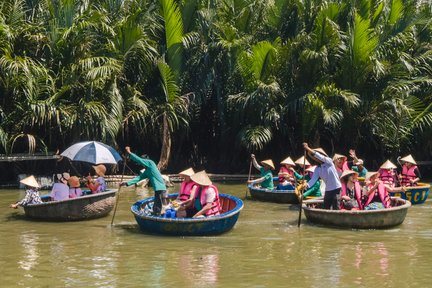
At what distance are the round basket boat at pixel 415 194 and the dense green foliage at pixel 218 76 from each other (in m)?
5.49

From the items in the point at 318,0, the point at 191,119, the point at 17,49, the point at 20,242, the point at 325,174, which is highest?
the point at 318,0

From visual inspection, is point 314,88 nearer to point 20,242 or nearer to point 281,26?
point 281,26

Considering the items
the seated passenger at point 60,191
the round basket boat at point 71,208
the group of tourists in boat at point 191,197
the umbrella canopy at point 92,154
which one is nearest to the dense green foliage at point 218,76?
the umbrella canopy at point 92,154

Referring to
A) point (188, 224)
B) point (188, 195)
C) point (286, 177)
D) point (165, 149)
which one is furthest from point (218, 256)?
point (165, 149)

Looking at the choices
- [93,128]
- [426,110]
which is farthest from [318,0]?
[93,128]

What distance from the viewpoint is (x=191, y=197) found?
1429 cm

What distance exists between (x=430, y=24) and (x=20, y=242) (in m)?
18.6

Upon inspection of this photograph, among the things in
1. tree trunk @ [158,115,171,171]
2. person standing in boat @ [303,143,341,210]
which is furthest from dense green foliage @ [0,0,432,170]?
person standing in boat @ [303,143,341,210]

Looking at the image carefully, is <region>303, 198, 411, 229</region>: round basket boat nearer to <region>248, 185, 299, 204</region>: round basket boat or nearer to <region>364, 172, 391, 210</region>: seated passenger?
<region>364, 172, 391, 210</region>: seated passenger

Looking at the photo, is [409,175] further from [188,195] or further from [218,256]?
[218,256]

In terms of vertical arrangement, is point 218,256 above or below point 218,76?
below

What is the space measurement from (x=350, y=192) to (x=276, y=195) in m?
4.11

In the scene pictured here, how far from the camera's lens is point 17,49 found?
77.8 feet

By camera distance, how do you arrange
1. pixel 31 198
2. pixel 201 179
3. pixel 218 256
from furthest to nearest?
pixel 31 198 < pixel 201 179 < pixel 218 256
